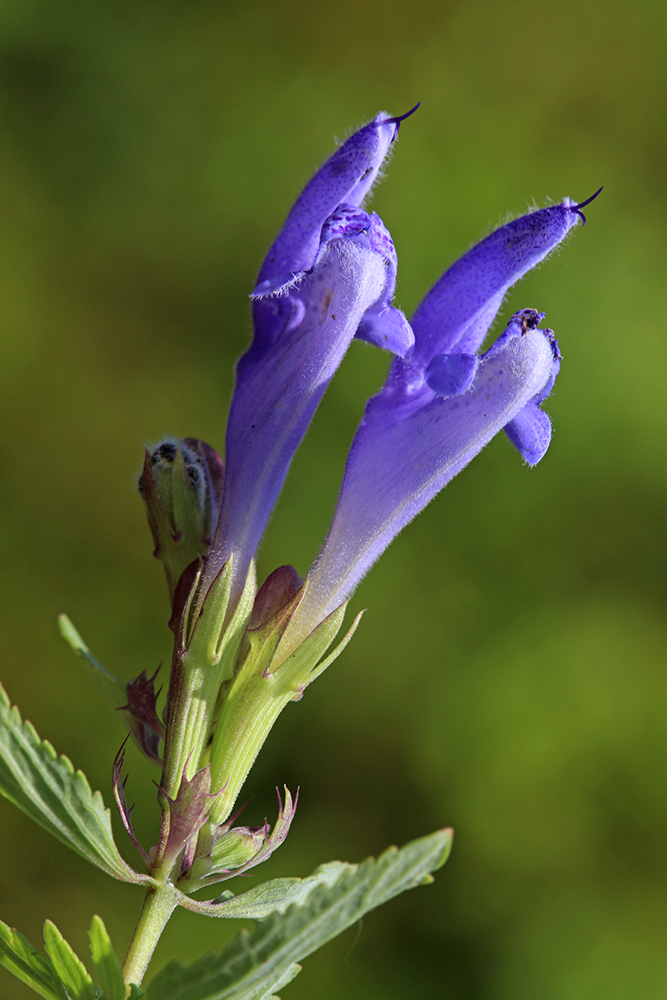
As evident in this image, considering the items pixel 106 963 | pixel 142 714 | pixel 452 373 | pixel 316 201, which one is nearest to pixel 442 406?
pixel 452 373

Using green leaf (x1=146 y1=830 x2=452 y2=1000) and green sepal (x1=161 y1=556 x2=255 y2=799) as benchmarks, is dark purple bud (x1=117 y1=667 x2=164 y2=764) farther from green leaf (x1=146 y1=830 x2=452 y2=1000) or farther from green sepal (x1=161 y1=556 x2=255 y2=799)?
green leaf (x1=146 y1=830 x2=452 y2=1000)

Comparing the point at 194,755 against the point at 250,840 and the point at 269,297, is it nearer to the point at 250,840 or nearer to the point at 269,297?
the point at 250,840

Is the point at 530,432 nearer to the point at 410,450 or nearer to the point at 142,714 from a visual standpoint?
the point at 410,450

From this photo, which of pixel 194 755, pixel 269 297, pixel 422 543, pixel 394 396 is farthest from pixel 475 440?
pixel 422 543

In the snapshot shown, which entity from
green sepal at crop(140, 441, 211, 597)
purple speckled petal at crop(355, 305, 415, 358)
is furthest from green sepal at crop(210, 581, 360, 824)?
purple speckled petal at crop(355, 305, 415, 358)

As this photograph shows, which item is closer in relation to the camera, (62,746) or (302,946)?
(302,946)
